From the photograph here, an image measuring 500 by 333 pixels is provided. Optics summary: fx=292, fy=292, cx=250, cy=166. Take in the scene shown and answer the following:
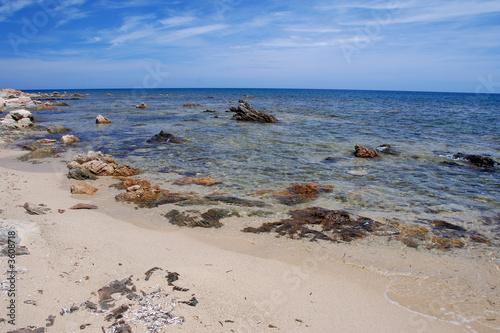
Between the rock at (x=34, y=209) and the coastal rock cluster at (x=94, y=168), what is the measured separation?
9.87ft

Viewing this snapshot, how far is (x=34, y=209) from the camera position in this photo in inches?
266

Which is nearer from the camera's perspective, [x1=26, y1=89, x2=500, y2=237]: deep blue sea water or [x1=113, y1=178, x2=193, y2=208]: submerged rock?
[x1=113, y1=178, x2=193, y2=208]: submerged rock

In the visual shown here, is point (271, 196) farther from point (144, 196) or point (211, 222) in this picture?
point (144, 196)

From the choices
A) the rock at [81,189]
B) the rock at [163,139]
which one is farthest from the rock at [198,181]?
the rock at [163,139]

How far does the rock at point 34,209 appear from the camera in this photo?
6.70 m

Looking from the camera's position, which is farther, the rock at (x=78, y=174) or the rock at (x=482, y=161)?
the rock at (x=482, y=161)

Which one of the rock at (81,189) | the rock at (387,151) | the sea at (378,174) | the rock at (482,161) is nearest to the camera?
the sea at (378,174)

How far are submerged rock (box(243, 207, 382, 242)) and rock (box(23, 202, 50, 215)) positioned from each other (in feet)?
15.6

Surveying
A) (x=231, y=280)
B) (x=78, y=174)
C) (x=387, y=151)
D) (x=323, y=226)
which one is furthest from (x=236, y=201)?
(x=387, y=151)

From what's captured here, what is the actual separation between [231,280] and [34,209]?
523 cm

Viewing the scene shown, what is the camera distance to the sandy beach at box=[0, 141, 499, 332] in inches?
148

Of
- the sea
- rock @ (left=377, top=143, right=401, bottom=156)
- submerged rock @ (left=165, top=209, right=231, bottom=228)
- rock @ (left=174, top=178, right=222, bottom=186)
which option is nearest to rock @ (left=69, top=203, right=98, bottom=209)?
submerged rock @ (left=165, top=209, right=231, bottom=228)

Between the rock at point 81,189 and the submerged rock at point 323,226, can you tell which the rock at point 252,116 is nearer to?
the rock at point 81,189

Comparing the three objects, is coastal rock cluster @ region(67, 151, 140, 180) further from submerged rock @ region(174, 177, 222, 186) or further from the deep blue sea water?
submerged rock @ region(174, 177, 222, 186)
